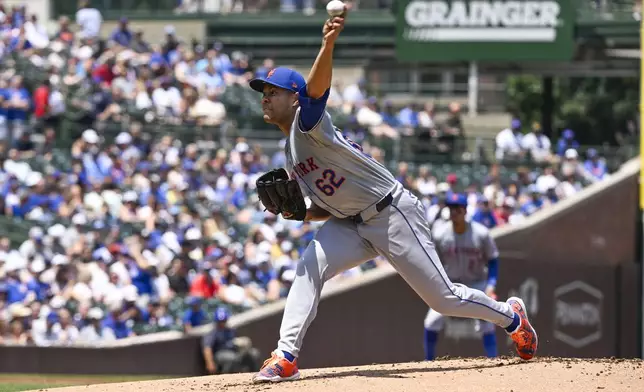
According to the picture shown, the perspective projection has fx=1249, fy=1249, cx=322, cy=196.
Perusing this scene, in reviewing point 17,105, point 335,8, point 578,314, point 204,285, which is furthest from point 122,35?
point 335,8

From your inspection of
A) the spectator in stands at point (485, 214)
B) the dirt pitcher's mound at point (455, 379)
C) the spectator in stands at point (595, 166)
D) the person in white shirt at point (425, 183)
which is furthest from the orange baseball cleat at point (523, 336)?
the spectator in stands at point (595, 166)

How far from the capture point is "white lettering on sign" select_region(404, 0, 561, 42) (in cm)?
2092

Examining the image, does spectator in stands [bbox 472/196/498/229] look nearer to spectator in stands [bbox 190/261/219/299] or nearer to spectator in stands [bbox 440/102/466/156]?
spectator in stands [bbox 440/102/466/156]

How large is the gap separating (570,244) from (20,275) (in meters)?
7.59

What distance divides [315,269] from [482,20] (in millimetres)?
15042

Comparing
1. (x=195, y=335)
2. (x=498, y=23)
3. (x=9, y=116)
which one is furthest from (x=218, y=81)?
(x=195, y=335)

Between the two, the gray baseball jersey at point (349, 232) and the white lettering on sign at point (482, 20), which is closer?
the gray baseball jersey at point (349, 232)

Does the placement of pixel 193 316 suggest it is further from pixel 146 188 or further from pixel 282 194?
pixel 282 194

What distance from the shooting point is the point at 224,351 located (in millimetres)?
13445

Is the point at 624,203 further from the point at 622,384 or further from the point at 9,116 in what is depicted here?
the point at 622,384

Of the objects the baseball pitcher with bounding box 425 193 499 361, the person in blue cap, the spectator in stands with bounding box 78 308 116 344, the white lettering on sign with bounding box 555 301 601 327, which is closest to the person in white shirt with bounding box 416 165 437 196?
the white lettering on sign with bounding box 555 301 601 327

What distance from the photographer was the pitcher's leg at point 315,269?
21.8 ft

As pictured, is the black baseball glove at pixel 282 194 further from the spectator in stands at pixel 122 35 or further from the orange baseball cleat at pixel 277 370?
the spectator in stands at pixel 122 35

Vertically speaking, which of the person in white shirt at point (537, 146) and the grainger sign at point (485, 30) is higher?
the grainger sign at point (485, 30)
